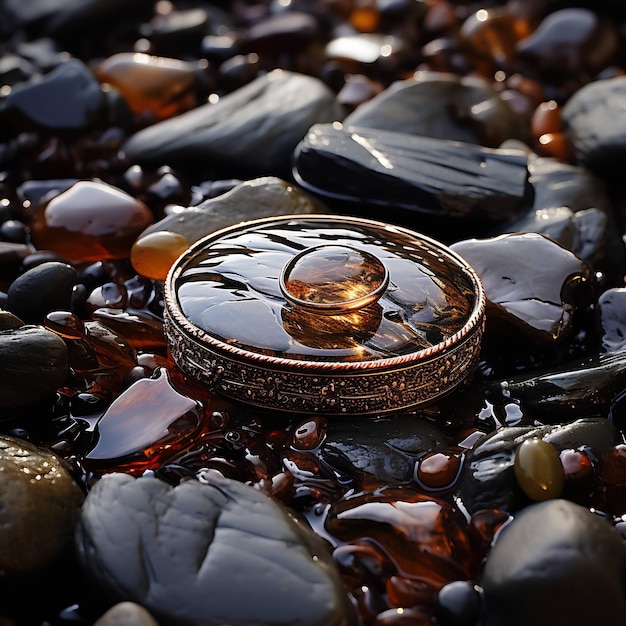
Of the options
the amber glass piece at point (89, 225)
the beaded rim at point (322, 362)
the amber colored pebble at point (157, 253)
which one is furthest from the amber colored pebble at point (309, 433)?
the amber glass piece at point (89, 225)

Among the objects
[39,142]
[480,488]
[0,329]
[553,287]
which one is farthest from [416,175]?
[39,142]

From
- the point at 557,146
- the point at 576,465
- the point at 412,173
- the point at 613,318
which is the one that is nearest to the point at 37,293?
the point at 412,173

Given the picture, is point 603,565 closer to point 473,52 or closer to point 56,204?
point 56,204

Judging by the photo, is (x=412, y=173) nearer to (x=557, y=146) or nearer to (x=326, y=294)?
(x=326, y=294)

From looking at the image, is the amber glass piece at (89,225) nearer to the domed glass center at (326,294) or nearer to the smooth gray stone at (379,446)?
the domed glass center at (326,294)

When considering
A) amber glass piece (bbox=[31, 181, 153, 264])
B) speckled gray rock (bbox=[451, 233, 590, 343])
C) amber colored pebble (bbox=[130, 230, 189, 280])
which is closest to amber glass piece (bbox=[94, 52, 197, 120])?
amber glass piece (bbox=[31, 181, 153, 264])

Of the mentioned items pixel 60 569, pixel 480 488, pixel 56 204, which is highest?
pixel 56 204
